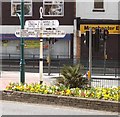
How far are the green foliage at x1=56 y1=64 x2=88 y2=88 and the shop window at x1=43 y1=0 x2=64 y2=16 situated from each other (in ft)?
83.9

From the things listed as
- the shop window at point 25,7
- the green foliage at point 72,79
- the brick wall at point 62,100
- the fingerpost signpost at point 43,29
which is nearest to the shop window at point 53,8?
the shop window at point 25,7

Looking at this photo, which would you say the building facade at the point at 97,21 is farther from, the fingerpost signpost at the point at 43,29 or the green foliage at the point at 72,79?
the green foliage at the point at 72,79

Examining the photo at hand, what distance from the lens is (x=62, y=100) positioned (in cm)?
1401

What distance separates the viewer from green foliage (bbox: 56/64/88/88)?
15516 mm

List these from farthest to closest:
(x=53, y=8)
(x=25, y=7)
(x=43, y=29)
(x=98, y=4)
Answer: (x=25, y=7) < (x=53, y=8) < (x=98, y=4) < (x=43, y=29)

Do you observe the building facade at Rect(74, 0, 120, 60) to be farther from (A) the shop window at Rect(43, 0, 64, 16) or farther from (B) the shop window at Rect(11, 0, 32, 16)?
(B) the shop window at Rect(11, 0, 32, 16)

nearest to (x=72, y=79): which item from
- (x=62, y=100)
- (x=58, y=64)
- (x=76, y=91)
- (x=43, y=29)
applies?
(x=76, y=91)

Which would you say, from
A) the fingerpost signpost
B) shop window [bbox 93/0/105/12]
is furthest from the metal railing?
the fingerpost signpost

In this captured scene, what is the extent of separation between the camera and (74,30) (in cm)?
3975

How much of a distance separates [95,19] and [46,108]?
2711cm

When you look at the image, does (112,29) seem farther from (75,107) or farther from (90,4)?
(75,107)

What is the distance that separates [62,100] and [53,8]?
28.0 metres

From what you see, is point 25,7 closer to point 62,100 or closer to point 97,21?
point 97,21

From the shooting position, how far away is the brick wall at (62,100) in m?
13.0
